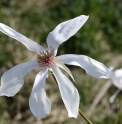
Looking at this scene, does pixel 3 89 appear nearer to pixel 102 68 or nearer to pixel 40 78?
pixel 40 78

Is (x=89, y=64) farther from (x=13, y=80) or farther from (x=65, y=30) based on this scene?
(x=13, y=80)

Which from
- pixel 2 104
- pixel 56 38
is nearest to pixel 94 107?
pixel 2 104

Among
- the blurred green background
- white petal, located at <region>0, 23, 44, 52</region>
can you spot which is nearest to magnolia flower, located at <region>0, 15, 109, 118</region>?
white petal, located at <region>0, 23, 44, 52</region>

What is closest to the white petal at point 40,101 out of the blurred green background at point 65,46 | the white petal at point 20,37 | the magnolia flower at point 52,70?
the magnolia flower at point 52,70

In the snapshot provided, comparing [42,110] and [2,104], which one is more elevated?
[42,110]

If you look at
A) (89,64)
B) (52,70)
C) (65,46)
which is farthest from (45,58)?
(65,46)
